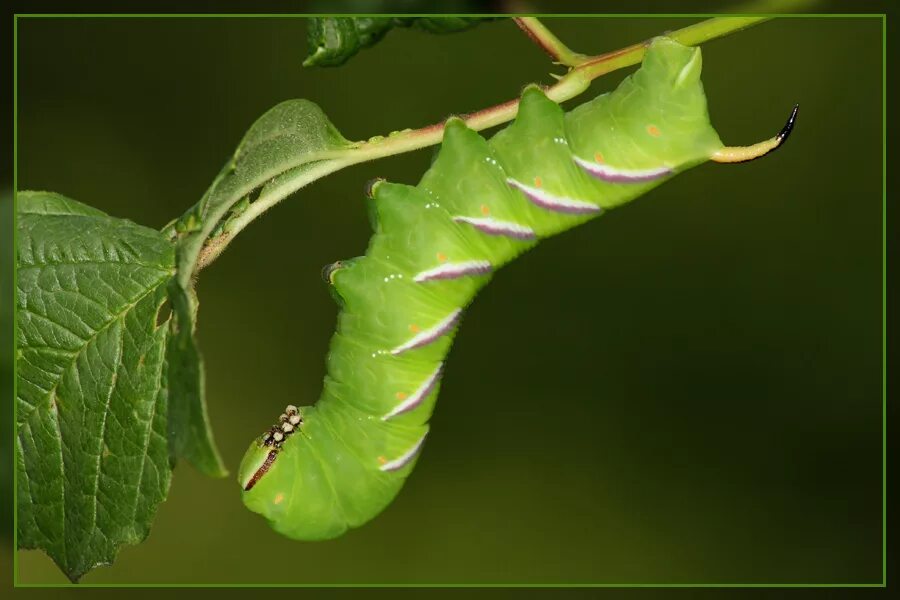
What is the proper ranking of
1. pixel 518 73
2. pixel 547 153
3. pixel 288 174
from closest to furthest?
pixel 288 174 < pixel 547 153 < pixel 518 73

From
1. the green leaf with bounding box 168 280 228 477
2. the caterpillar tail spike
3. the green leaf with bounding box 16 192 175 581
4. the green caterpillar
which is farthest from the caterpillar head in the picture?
the caterpillar tail spike

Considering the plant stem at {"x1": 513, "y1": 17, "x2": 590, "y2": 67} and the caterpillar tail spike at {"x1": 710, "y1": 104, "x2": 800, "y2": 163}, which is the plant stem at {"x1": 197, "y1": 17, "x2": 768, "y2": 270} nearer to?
the plant stem at {"x1": 513, "y1": 17, "x2": 590, "y2": 67}

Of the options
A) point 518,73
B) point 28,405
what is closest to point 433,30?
point 28,405

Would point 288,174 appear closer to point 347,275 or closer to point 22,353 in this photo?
point 347,275

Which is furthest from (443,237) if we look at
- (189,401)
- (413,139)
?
(189,401)

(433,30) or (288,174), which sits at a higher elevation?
(433,30)

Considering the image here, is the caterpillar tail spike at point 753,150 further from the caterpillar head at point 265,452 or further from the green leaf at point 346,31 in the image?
the caterpillar head at point 265,452
